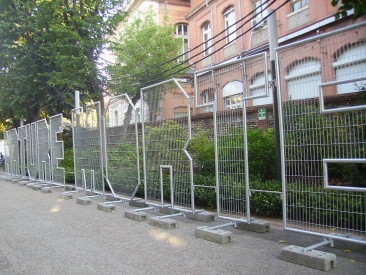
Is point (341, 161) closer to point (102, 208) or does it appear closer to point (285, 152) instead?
point (285, 152)

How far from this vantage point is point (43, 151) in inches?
614

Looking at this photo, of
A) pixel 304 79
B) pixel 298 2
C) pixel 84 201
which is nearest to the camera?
pixel 304 79

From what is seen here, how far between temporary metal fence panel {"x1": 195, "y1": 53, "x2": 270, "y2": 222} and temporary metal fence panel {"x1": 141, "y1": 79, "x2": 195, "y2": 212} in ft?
2.32

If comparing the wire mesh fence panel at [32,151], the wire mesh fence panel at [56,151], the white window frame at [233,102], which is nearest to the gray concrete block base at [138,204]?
the white window frame at [233,102]

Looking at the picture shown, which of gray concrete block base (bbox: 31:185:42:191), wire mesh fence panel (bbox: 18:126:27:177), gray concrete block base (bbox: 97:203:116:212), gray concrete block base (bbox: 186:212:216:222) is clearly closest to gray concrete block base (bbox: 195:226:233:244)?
gray concrete block base (bbox: 186:212:216:222)

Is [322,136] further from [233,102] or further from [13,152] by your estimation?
[13,152]

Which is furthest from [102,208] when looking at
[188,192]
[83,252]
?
[83,252]

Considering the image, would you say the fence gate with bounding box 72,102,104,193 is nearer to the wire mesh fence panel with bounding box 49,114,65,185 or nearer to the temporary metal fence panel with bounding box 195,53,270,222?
the wire mesh fence panel with bounding box 49,114,65,185

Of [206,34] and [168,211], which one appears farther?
[206,34]

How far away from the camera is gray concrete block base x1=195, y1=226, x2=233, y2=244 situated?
5.79 metres

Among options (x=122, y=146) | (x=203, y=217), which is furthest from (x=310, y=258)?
(x=122, y=146)

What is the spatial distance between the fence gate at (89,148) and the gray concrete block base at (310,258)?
6.71m

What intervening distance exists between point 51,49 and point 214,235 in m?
16.6

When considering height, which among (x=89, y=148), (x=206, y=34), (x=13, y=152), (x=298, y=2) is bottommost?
(x=13, y=152)
